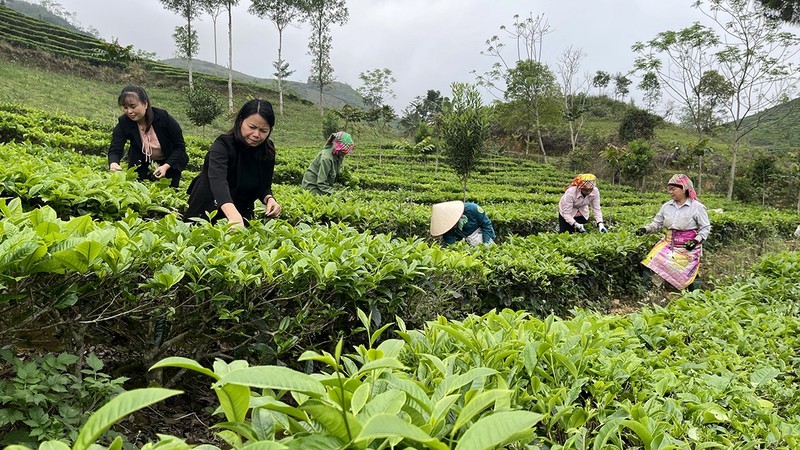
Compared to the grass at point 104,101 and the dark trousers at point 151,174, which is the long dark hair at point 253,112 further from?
the grass at point 104,101

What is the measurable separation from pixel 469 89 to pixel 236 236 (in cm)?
842

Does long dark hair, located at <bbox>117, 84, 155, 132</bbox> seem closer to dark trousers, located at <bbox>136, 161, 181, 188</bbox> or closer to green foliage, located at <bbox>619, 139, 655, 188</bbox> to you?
dark trousers, located at <bbox>136, 161, 181, 188</bbox>

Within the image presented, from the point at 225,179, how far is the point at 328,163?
2.47 meters

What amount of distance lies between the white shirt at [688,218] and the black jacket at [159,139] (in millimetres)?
5266

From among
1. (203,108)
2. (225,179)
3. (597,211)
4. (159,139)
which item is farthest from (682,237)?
(203,108)

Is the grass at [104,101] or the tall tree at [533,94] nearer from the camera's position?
the grass at [104,101]

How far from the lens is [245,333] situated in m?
1.99

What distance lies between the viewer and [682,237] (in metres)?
5.24

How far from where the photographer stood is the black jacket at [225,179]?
113 inches

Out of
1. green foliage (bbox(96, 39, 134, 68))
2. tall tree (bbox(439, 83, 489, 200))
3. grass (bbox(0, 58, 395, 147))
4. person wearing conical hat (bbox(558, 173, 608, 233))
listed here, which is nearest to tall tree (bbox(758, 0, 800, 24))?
tall tree (bbox(439, 83, 489, 200))

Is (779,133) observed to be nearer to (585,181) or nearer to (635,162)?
(635,162)

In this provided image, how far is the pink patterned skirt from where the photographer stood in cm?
514

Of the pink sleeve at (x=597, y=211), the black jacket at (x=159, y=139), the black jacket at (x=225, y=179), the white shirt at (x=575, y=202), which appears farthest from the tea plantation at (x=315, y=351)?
the white shirt at (x=575, y=202)

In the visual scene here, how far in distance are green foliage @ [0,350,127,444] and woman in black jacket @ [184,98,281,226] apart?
1.18 meters
